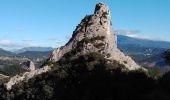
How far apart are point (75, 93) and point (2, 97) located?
22.9 metres

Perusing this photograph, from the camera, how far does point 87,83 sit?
310ft

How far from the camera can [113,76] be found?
89500 millimetres

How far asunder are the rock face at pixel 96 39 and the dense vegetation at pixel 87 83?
3738 mm

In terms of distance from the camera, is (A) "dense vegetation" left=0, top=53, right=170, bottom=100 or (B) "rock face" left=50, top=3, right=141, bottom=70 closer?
(A) "dense vegetation" left=0, top=53, right=170, bottom=100

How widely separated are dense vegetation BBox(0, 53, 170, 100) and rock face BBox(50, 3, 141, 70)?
3.74 meters

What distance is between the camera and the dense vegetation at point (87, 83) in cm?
8331

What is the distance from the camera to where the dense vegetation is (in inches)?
3280

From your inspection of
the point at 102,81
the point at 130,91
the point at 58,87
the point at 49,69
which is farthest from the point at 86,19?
the point at 130,91

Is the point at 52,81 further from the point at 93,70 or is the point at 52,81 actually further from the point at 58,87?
the point at 93,70

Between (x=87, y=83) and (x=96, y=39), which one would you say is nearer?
(x=87, y=83)

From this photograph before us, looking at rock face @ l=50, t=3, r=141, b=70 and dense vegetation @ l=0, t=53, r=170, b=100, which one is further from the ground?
rock face @ l=50, t=3, r=141, b=70

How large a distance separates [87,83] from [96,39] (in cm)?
2171

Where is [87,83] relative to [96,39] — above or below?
below

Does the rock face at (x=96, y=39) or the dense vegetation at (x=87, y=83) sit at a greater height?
the rock face at (x=96, y=39)
